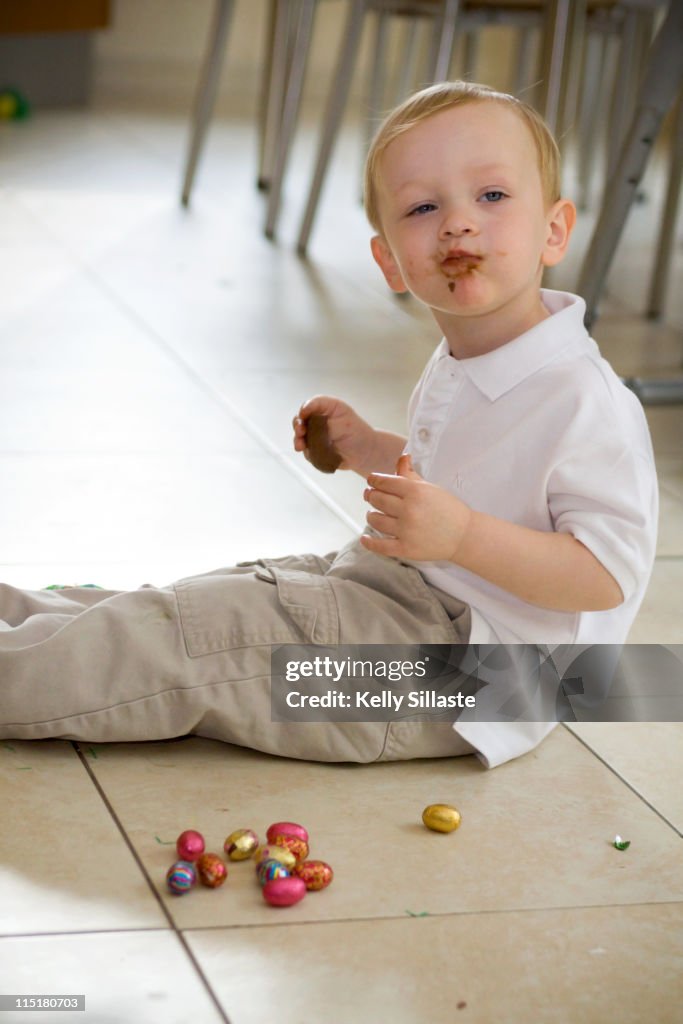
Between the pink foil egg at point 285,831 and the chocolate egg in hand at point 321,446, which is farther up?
the chocolate egg in hand at point 321,446

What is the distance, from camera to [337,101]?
295cm

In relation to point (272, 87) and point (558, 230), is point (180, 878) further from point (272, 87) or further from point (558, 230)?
point (272, 87)

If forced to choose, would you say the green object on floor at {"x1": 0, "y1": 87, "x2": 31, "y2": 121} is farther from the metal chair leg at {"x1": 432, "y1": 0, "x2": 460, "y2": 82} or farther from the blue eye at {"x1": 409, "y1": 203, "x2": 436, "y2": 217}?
the blue eye at {"x1": 409, "y1": 203, "x2": 436, "y2": 217}

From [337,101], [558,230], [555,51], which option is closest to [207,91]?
[337,101]

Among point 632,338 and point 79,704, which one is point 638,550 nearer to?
point 79,704

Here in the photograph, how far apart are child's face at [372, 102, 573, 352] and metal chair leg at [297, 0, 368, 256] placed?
74.5 inches

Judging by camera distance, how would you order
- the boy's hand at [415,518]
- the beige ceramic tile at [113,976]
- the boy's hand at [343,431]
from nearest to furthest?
the beige ceramic tile at [113,976]
the boy's hand at [415,518]
the boy's hand at [343,431]

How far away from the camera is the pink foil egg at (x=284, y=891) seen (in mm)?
917

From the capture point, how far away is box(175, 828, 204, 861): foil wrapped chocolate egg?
3.12 feet

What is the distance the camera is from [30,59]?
4.57 meters

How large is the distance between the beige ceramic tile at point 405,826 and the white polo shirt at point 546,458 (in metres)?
0.06

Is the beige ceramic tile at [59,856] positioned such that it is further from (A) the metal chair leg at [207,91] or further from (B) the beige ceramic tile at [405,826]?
(A) the metal chair leg at [207,91]

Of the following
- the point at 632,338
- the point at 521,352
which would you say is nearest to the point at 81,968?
the point at 521,352

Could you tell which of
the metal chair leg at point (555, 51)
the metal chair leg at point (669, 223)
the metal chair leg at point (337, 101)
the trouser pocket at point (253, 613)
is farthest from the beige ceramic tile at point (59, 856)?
the metal chair leg at point (337, 101)
